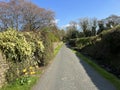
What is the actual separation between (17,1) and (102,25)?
4076 centimetres

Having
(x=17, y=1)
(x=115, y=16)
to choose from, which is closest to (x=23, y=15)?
(x=17, y=1)

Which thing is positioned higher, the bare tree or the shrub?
the bare tree

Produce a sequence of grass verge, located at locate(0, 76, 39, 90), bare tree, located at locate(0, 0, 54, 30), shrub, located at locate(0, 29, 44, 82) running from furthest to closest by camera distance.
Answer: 1. bare tree, located at locate(0, 0, 54, 30)
2. shrub, located at locate(0, 29, 44, 82)
3. grass verge, located at locate(0, 76, 39, 90)

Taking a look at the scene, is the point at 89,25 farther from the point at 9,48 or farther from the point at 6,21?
the point at 9,48

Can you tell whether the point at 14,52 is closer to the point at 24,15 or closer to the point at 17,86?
the point at 17,86

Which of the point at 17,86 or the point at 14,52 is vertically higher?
the point at 14,52

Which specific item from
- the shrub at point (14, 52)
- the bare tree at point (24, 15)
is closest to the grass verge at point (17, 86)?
the shrub at point (14, 52)

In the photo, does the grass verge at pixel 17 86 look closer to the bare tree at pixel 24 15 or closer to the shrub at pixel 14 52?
the shrub at pixel 14 52

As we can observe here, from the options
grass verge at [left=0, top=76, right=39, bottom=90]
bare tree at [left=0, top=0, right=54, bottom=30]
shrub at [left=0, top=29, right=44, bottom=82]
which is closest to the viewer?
grass verge at [left=0, top=76, right=39, bottom=90]

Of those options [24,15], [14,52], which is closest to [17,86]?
[14,52]

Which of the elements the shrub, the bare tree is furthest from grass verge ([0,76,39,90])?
the bare tree

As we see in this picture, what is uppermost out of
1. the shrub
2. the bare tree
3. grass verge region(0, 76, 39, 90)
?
the bare tree

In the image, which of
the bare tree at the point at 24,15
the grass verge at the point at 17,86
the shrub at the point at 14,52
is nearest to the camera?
the grass verge at the point at 17,86

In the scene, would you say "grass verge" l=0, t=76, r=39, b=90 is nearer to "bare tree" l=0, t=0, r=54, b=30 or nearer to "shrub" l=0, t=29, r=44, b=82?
"shrub" l=0, t=29, r=44, b=82
